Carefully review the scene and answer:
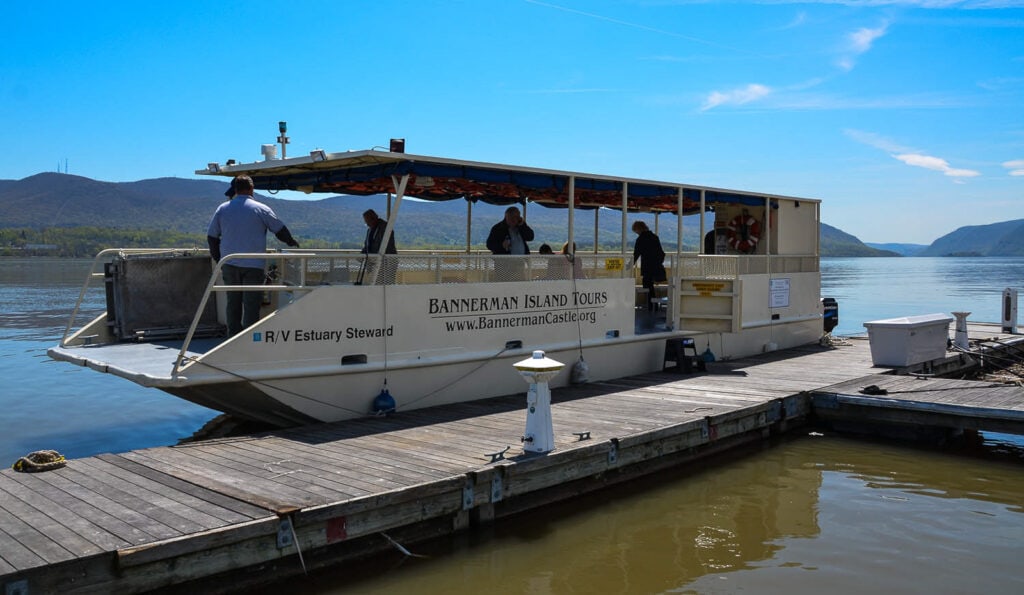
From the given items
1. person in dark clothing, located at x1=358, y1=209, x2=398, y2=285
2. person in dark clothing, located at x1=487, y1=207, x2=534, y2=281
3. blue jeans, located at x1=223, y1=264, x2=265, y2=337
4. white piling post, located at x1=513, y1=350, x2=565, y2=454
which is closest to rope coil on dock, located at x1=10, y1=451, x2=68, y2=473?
blue jeans, located at x1=223, y1=264, x2=265, y2=337

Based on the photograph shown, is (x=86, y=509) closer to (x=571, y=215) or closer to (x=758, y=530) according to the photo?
(x=758, y=530)

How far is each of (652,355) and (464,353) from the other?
147 inches

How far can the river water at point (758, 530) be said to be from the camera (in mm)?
6414

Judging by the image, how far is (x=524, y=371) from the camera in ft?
22.7

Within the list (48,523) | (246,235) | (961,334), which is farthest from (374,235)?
(961,334)

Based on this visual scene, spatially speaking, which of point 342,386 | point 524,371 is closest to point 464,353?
point 342,386

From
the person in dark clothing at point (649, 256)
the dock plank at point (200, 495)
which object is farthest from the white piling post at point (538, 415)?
the person in dark clothing at point (649, 256)

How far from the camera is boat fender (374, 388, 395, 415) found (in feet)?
28.5

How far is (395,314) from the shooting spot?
8805 mm

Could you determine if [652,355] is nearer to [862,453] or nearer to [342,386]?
[862,453]

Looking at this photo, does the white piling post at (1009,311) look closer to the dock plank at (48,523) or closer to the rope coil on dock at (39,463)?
the rope coil on dock at (39,463)

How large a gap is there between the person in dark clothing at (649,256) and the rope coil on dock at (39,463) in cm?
842

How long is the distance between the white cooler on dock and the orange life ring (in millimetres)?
2671

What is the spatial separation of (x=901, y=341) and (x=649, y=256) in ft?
13.1
